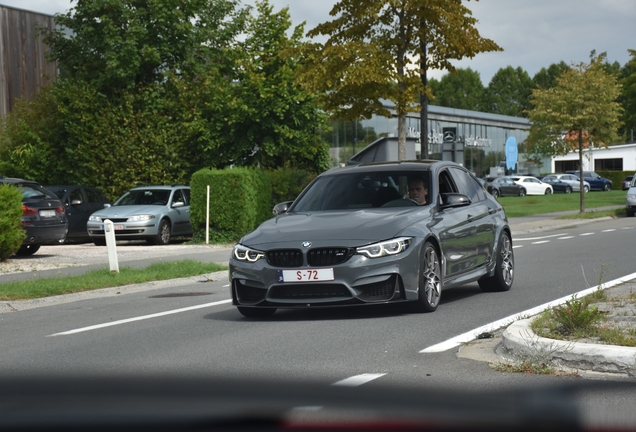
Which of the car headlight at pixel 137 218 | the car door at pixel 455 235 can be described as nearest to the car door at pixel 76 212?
the car headlight at pixel 137 218

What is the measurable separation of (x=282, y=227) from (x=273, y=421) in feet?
28.1

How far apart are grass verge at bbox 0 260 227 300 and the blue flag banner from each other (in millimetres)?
69207

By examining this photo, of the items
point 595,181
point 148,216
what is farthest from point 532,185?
point 148,216

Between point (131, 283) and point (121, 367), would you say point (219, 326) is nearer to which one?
point (121, 367)

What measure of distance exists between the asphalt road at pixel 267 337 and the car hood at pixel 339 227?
0.80 m

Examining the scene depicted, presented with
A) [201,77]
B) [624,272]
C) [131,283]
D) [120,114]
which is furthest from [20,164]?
[624,272]

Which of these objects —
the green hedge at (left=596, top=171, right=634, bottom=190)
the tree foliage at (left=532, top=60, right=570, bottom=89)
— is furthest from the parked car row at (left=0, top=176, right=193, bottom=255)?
the tree foliage at (left=532, top=60, right=570, bottom=89)

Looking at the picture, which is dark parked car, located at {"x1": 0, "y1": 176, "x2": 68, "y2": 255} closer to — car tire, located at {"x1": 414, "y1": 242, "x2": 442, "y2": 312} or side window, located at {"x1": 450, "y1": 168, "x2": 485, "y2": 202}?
side window, located at {"x1": 450, "y1": 168, "x2": 485, "y2": 202}

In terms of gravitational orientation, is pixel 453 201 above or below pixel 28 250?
above

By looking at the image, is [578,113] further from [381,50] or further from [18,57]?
[18,57]

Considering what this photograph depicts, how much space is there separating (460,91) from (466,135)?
75356 mm

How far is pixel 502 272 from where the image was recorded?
11820 millimetres

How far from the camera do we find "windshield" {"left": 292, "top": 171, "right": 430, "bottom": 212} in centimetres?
1067

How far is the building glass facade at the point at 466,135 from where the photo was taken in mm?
57156
